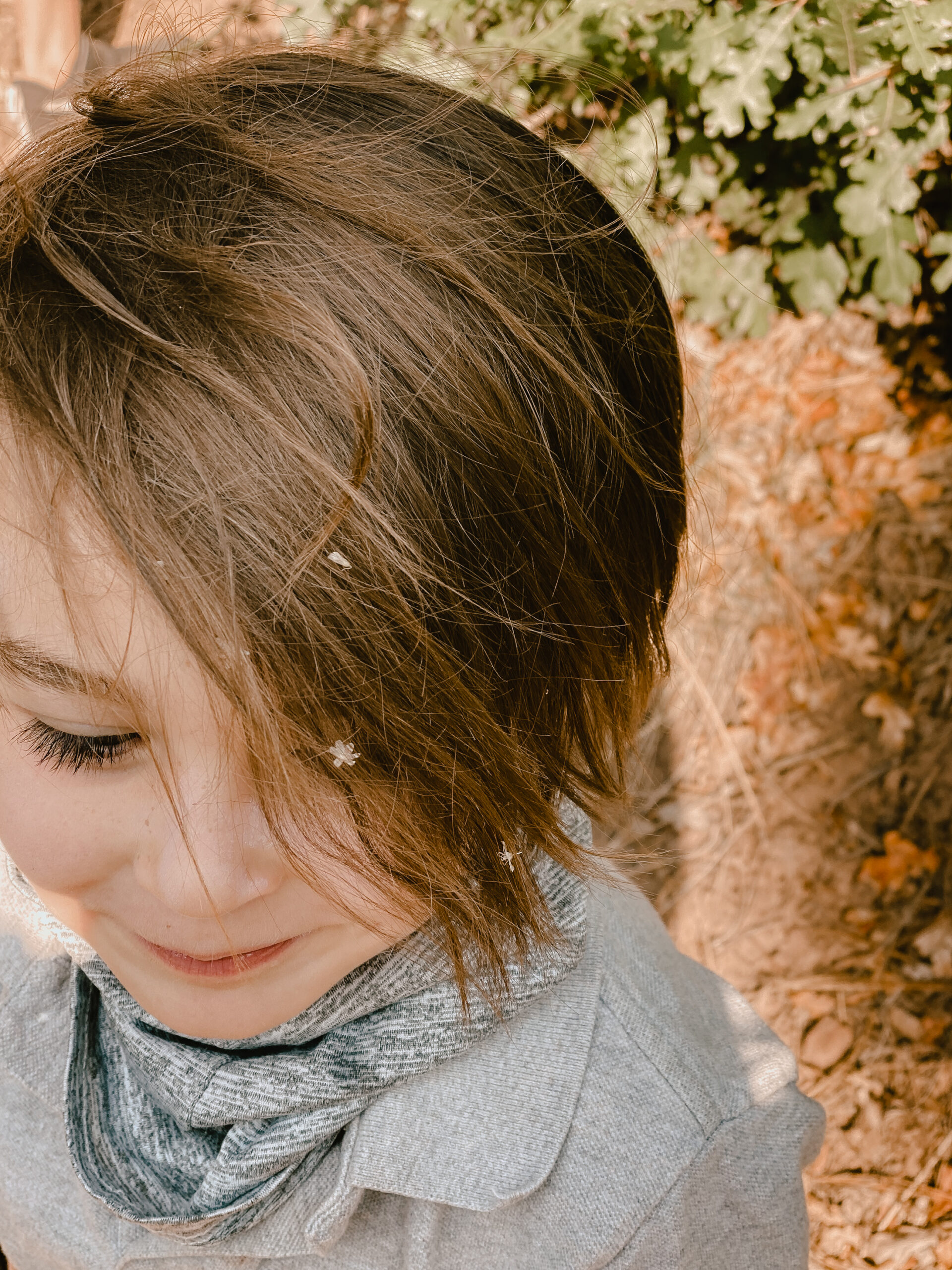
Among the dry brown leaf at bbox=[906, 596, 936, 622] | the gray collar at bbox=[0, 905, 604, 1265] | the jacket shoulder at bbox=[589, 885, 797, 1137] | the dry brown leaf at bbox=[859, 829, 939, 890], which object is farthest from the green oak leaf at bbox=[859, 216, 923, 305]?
the gray collar at bbox=[0, 905, 604, 1265]

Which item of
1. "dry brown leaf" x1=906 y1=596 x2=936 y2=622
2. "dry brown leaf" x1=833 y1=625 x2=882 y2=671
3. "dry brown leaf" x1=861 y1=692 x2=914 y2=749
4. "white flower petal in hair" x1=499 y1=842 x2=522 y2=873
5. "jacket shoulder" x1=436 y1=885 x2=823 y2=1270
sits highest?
"white flower petal in hair" x1=499 y1=842 x2=522 y2=873

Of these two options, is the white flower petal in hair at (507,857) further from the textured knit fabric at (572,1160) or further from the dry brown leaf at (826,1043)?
the dry brown leaf at (826,1043)

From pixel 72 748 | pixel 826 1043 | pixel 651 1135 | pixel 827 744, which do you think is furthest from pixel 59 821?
pixel 827 744

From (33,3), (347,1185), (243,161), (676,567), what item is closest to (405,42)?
(243,161)

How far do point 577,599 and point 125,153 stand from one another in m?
0.50

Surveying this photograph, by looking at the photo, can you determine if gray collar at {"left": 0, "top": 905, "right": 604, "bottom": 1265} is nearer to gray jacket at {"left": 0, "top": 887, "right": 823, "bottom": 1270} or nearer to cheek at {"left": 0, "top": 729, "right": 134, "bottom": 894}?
gray jacket at {"left": 0, "top": 887, "right": 823, "bottom": 1270}

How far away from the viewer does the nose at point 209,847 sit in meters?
0.69

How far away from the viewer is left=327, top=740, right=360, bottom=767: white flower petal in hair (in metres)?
0.72

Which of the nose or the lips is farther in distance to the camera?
the lips

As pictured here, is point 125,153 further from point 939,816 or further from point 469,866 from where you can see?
point 939,816

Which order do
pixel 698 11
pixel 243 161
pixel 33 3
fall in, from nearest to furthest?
1. pixel 243 161
2. pixel 698 11
3. pixel 33 3

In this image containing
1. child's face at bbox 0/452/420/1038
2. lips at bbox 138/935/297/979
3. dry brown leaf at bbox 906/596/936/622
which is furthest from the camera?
dry brown leaf at bbox 906/596/936/622

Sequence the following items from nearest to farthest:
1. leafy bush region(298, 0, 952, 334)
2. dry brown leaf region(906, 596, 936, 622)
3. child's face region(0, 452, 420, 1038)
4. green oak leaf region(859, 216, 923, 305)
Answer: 1. child's face region(0, 452, 420, 1038)
2. leafy bush region(298, 0, 952, 334)
3. green oak leaf region(859, 216, 923, 305)
4. dry brown leaf region(906, 596, 936, 622)

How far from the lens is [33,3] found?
2.19m
